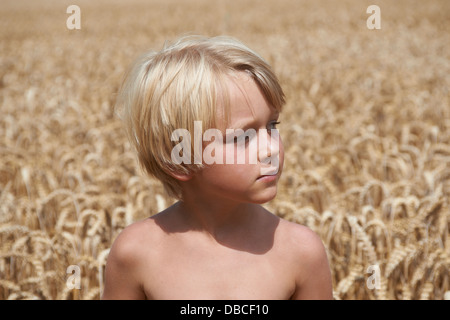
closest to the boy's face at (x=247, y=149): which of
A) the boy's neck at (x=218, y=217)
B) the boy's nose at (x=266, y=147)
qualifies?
the boy's nose at (x=266, y=147)

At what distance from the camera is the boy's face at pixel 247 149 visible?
47.4 inches

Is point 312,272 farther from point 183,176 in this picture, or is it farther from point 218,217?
point 183,176

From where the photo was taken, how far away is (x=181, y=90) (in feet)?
3.99

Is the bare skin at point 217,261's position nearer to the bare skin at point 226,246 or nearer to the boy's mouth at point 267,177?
the bare skin at point 226,246

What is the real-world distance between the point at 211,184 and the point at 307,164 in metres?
2.22

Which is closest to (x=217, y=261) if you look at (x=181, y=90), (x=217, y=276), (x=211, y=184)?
(x=217, y=276)

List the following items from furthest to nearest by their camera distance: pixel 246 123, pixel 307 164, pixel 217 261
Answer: pixel 307 164, pixel 217 261, pixel 246 123

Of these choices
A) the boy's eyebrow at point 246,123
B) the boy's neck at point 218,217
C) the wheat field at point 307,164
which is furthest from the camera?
the wheat field at point 307,164

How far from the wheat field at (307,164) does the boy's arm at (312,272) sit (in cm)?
51

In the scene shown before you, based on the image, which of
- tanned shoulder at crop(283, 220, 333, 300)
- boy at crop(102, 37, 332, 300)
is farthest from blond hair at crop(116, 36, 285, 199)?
tanned shoulder at crop(283, 220, 333, 300)

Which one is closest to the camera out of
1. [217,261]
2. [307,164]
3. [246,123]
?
[246,123]

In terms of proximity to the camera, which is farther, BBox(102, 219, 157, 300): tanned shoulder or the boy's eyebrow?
BBox(102, 219, 157, 300): tanned shoulder

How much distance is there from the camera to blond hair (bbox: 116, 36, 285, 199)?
1205mm

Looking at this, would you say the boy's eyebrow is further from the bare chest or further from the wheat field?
the wheat field
